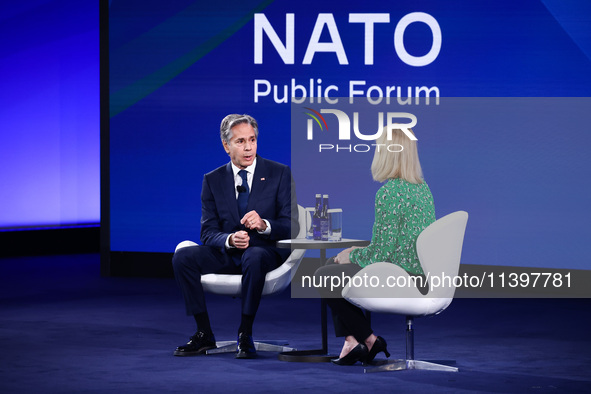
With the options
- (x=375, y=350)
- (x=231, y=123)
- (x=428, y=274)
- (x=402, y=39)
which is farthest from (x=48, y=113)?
(x=428, y=274)

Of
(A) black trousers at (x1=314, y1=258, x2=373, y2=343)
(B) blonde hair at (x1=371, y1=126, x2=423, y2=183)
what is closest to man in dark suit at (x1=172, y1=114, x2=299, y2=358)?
(A) black trousers at (x1=314, y1=258, x2=373, y2=343)

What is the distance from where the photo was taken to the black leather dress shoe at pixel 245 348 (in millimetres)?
5023

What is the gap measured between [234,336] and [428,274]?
1661mm

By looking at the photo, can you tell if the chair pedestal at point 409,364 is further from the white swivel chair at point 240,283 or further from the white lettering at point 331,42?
the white lettering at point 331,42

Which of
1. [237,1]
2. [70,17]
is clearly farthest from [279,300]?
[70,17]

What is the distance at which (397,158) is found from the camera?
4.55 metres

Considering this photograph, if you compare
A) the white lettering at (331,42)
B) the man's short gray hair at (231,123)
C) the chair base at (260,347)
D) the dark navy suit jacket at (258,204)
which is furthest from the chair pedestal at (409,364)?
the white lettering at (331,42)

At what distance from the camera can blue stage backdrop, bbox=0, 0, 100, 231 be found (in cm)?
1040

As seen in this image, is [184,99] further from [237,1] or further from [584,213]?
[584,213]

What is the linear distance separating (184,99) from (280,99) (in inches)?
33.4

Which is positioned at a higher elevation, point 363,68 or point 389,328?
point 363,68

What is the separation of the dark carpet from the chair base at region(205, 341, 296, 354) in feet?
0.26

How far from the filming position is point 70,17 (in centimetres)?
1069

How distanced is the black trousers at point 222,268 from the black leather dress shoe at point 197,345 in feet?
0.44
